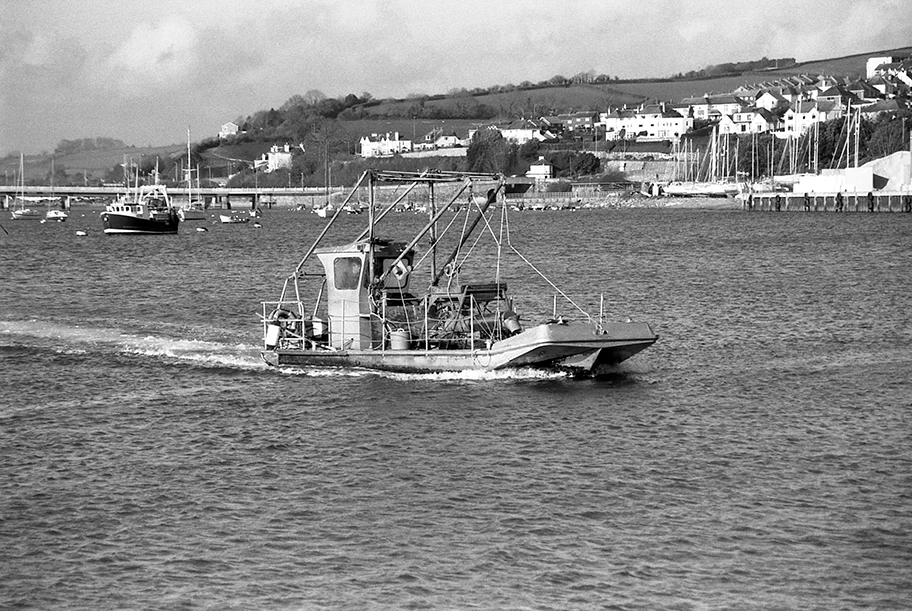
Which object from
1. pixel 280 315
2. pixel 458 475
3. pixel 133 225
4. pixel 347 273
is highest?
pixel 133 225

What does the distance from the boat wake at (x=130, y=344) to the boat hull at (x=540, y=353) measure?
16.2 feet

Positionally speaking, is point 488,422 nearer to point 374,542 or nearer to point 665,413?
point 665,413

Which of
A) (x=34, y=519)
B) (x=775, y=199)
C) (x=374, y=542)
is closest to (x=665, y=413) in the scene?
(x=374, y=542)

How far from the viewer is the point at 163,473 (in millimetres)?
26297

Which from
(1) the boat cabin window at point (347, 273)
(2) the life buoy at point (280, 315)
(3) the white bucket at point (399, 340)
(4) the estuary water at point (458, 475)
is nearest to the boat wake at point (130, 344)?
(4) the estuary water at point (458, 475)

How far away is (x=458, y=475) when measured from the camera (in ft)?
84.7

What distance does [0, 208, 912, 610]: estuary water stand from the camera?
65.4ft

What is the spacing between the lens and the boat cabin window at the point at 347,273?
37.2 m

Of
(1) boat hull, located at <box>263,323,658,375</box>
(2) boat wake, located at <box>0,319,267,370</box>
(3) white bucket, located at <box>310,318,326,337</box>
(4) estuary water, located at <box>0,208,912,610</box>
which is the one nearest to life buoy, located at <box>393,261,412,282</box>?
(1) boat hull, located at <box>263,323,658,375</box>

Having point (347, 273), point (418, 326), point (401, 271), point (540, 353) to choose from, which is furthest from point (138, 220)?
point (540, 353)

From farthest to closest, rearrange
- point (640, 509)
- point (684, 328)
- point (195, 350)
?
point (684, 328), point (195, 350), point (640, 509)

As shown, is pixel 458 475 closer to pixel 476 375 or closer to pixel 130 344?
pixel 476 375

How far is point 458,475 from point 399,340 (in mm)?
10684

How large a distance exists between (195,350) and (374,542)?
21592 mm
